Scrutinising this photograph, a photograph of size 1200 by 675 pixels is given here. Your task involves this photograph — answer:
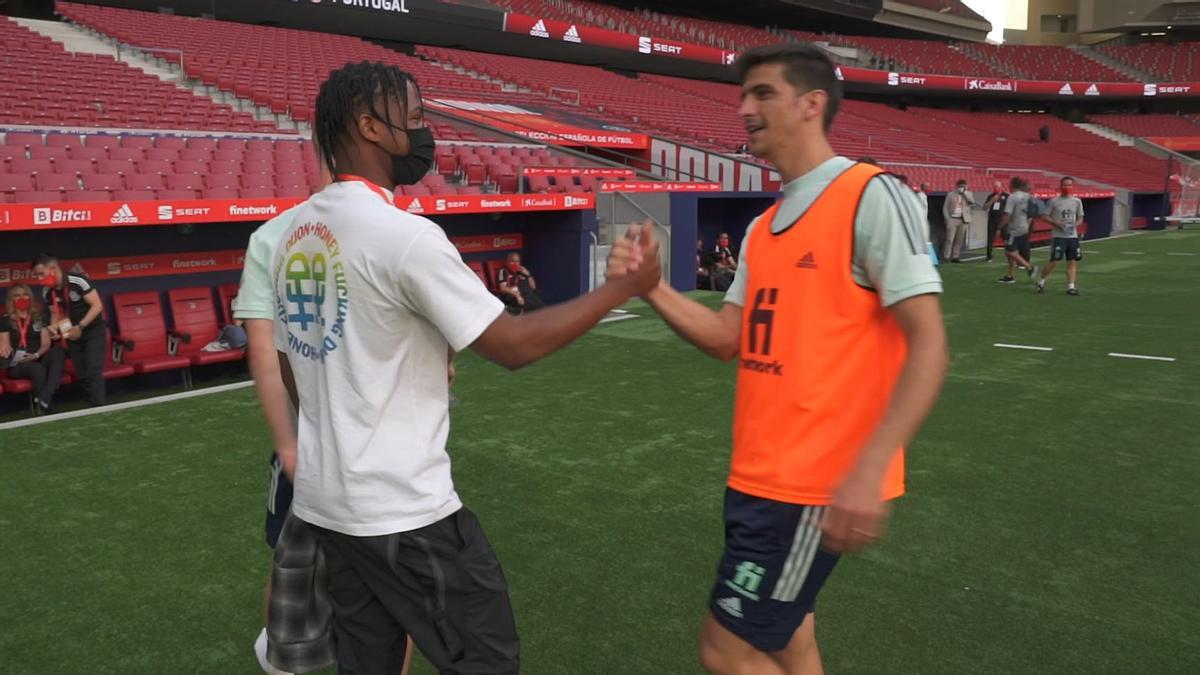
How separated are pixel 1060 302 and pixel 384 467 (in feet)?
41.3

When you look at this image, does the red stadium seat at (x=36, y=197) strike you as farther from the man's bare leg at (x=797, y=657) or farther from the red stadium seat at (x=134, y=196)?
the man's bare leg at (x=797, y=657)

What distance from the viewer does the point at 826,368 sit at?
6.64ft

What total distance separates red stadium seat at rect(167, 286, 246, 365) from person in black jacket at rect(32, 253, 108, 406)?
934 millimetres

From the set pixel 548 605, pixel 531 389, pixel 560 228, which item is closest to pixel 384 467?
pixel 548 605

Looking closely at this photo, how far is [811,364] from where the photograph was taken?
204cm

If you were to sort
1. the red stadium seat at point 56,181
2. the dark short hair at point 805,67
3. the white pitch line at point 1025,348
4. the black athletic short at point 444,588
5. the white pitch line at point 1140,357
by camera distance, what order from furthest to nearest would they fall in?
the white pitch line at point 1025,348 < the white pitch line at point 1140,357 < the red stadium seat at point 56,181 < the dark short hair at point 805,67 < the black athletic short at point 444,588

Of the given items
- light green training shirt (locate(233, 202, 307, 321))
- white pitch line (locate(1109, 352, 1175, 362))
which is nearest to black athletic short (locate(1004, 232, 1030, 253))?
white pitch line (locate(1109, 352, 1175, 362))

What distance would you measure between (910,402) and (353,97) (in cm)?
134

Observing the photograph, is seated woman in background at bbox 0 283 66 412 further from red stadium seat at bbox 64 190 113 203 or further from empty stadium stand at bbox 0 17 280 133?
empty stadium stand at bbox 0 17 280 133

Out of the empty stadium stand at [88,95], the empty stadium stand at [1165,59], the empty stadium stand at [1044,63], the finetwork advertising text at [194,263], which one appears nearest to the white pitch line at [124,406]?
the finetwork advertising text at [194,263]

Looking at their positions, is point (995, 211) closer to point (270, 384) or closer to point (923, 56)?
point (270, 384)

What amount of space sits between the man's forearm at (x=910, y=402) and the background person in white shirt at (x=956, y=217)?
58.2ft

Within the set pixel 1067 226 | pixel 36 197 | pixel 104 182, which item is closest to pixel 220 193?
pixel 104 182

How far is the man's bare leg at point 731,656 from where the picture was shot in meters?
2.17
